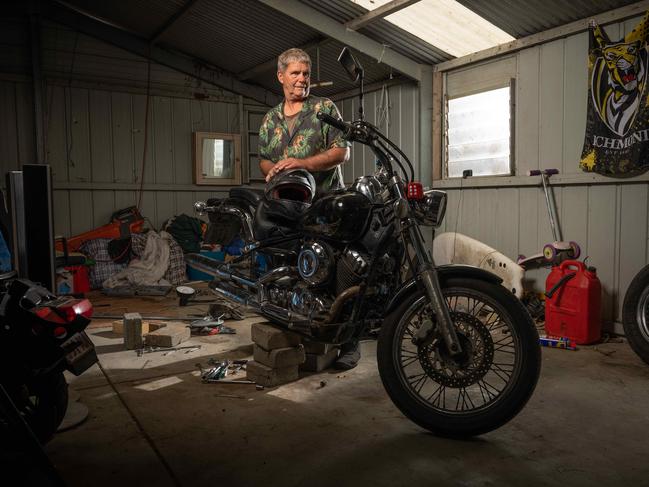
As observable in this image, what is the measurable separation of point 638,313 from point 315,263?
7.20ft

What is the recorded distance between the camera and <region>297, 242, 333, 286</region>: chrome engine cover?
247 cm

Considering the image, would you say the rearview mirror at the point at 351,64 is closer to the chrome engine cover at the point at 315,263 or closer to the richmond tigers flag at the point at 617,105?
the chrome engine cover at the point at 315,263

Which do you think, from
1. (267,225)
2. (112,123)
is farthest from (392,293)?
(112,123)

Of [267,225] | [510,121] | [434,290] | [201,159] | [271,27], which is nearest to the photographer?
[434,290]

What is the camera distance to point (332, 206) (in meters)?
2.37

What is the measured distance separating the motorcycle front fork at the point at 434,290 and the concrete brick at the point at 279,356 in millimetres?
960

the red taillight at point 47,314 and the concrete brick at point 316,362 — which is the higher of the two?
the red taillight at point 47,314

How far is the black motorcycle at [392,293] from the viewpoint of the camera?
2018mm

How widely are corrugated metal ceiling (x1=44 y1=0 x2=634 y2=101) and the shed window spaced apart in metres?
0.55

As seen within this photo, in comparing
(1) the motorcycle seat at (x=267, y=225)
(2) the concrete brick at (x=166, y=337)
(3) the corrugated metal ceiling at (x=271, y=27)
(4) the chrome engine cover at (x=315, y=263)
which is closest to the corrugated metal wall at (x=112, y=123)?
(3) the corrugated metal ceiling at (x=271, y=27)

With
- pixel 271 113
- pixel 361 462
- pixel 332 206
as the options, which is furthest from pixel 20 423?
pixel 271 113

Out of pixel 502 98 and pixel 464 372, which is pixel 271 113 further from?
pixel 502 98

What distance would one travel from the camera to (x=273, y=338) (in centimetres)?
272

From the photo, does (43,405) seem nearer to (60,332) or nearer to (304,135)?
(60,332)
